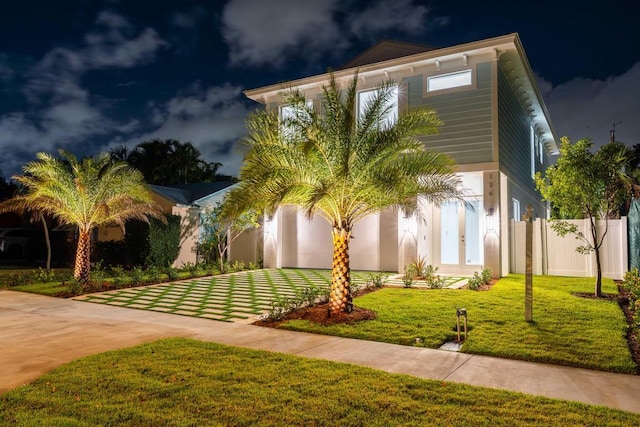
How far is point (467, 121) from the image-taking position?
1374 centimetres

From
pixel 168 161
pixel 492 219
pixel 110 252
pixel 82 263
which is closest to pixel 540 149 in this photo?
pixel 492 219

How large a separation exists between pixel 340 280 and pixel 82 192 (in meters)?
8.15

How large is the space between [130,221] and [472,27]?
45.7ft

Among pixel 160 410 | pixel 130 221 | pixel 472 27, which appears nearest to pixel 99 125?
pixel 130 221

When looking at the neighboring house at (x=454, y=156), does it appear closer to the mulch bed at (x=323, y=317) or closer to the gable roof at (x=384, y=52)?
the gable roof at (x=384, y=52)

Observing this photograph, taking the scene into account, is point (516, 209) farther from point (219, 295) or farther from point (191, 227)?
point (191, 227)

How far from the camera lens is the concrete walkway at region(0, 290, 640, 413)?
4.20 meters

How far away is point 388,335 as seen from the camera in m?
6.23

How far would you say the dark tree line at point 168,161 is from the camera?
113 ft

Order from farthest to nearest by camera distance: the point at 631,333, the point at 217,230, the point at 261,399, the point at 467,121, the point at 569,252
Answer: the point at 217,230
the point at 467,121
the point at 569,252
the point at 631,333
the point at 261,399

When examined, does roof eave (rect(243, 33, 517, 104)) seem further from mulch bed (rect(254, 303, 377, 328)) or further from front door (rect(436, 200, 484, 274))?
mulch bed (rect(254, 303, 377, 328))

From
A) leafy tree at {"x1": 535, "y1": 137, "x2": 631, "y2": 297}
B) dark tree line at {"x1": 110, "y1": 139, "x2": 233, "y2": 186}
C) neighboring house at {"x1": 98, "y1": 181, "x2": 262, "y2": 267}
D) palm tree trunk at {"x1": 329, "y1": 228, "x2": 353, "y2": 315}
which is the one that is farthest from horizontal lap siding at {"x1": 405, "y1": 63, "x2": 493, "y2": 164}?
dark tree line at {"x1": 110, "y1": 139, "x2": 233, "y2": 186}

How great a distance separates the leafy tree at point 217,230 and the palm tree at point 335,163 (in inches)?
335

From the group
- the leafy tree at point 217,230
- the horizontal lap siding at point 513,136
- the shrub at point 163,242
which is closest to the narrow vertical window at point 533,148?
the horizontal lap siding at point 513,136
